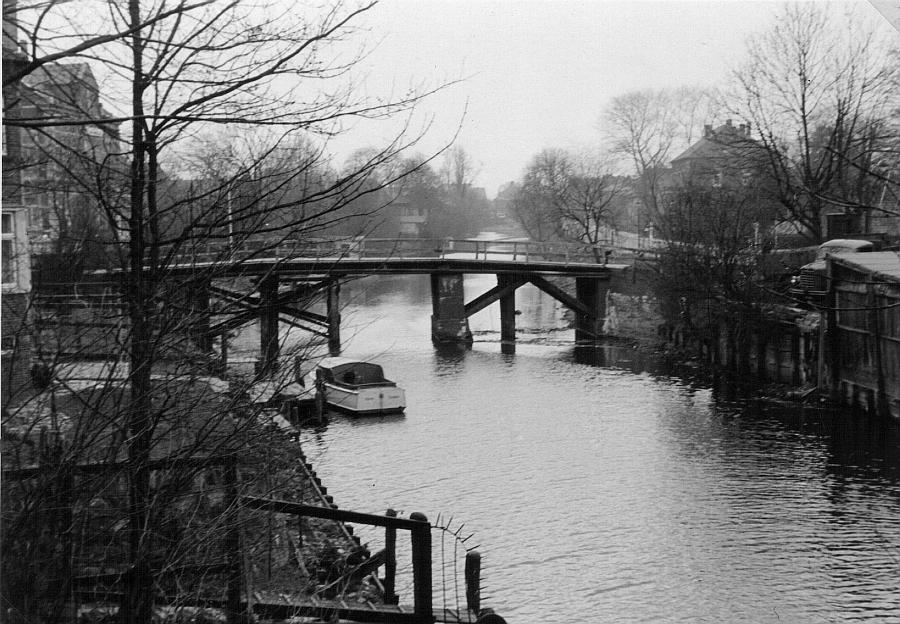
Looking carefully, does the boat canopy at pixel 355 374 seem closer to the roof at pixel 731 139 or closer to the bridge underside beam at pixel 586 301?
the bridge underside beam at pixel 586 301

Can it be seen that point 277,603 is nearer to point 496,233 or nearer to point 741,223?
point 741,223

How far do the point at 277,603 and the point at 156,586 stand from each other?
762mm

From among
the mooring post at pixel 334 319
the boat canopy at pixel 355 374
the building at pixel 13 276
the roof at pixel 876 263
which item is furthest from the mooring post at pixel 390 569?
the roof at pixel 876 263

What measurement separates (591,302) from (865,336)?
1083cm

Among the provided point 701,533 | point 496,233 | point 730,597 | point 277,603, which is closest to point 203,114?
point 277,603

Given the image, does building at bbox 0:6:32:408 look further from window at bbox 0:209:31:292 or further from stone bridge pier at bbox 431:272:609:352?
stone bridge pier at bbox 431:272:609:352

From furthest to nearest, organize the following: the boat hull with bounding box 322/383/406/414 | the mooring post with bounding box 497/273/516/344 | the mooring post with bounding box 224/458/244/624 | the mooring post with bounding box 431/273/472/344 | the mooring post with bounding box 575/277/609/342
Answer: the mooring post with bounding box 575/277/609/342 < the mooring post with bounding box 497/273/516/344 < the mooring post with bounding box 431/273/472/344 < the boat hull with bounding box 322/383/406/414 < the mooring post with bounding box 224/458/244/624

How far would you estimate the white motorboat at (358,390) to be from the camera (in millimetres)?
16391

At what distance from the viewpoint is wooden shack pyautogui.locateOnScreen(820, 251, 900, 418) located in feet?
48.3

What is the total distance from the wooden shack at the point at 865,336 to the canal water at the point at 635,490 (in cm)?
63

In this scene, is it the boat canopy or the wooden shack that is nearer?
the wooden shack

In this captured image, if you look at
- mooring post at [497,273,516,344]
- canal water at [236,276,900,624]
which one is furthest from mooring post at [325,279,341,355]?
mooring post at [497,273,516,344]

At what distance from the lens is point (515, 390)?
1777cm

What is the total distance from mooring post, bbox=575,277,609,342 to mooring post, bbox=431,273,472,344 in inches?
124
